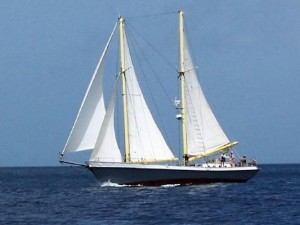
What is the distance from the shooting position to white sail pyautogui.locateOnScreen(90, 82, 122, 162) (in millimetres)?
60812

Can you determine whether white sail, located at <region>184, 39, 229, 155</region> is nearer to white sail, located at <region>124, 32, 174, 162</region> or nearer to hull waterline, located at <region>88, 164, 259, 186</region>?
hull waterline, located at <region>88, 164, 259, 186</region>

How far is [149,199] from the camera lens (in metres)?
53.2

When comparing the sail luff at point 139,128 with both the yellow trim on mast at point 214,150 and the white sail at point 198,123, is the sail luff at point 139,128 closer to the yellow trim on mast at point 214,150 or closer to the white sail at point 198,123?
the yellow trim on mast at point 214,150

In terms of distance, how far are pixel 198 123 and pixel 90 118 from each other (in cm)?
937

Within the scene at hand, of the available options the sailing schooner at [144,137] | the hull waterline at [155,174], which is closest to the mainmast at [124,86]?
the sailing schooner at [144,137]

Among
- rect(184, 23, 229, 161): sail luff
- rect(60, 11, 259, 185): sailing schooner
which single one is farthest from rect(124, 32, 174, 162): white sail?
Result: rect(184, 23, 229, 161): sail luff

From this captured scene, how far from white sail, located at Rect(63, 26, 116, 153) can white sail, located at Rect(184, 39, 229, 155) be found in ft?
24.7

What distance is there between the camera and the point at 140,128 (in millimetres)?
62594

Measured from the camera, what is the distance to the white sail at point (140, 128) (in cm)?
6247

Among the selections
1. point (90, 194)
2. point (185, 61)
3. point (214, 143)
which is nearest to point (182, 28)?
point (185, 61)

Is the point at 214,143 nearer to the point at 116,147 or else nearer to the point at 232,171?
the point at 232,171

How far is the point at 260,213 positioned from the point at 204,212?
3059 mm

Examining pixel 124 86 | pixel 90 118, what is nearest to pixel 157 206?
pixel 90 118

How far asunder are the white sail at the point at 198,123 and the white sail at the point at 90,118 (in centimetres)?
753
